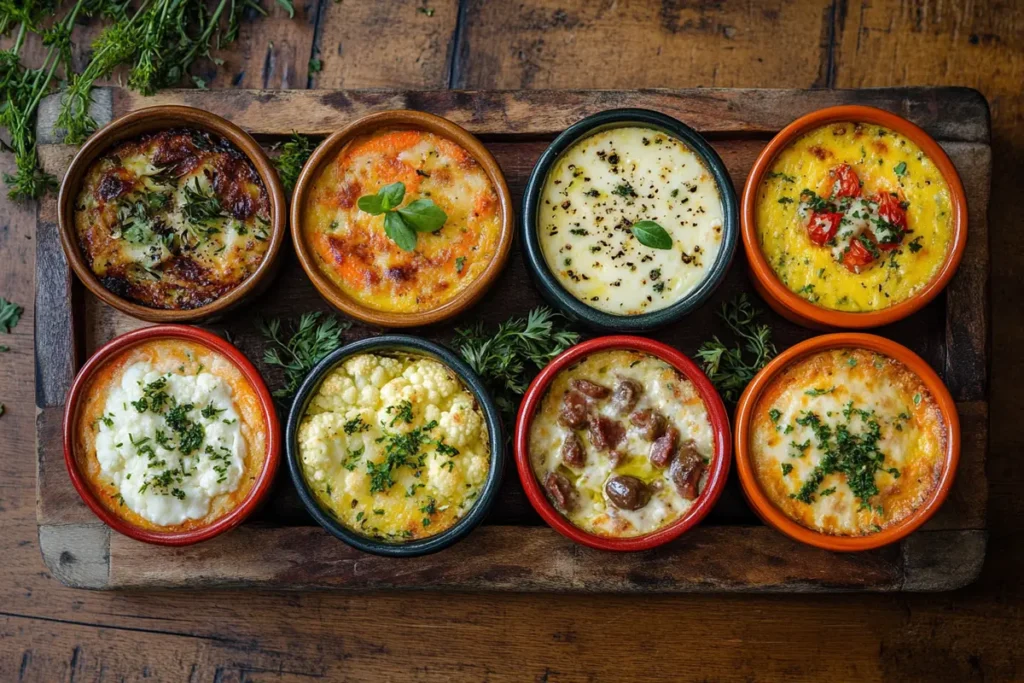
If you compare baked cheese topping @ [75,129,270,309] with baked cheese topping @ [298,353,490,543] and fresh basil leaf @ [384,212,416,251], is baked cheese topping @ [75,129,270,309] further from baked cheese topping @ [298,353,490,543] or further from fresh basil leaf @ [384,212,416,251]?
baked cheese topping @ [298,353,490,543]

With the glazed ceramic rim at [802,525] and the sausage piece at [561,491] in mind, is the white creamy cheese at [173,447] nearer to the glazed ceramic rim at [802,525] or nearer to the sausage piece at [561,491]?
the sausage piece at [561,491]

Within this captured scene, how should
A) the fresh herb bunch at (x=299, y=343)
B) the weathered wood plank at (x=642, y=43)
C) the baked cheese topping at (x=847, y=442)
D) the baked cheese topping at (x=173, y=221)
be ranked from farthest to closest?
the weathered wood plank at (x=642, y=43) → the fresh herb bunch at (x=299, y=343) → the baked cheese topping at (x=173, y=221) → the baked cheese topping at (x=847, y=442)

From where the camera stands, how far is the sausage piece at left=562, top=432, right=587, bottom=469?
121 inches

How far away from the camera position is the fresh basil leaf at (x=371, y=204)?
3.04 meters

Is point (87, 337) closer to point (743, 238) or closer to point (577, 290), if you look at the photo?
point (577, 290)

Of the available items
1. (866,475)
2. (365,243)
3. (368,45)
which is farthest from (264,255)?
(866,475)

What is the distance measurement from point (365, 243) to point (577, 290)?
0.87 m

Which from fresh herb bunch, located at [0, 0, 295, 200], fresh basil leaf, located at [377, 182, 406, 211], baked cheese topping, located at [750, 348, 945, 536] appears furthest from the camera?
fresh herb bunch, located at [0, 0, 295, 200]

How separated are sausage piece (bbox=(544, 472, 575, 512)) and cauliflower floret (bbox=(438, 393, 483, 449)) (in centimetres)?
35

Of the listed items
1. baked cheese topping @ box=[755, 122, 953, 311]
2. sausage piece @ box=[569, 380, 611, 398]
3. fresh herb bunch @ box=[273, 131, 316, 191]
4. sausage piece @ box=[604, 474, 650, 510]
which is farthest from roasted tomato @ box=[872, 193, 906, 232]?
fresh herb bunch @ box=[273, 131, 316, 191]

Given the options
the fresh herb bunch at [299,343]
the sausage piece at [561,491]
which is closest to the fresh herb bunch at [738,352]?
the sausage piece at [561,491]

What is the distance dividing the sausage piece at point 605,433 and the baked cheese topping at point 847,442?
21.0 inches

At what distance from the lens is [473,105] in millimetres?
3463

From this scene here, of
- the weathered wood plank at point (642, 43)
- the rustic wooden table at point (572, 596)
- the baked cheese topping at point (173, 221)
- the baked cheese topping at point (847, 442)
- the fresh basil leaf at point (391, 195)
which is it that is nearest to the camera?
the fresh basil leaf at point (391, 195)
